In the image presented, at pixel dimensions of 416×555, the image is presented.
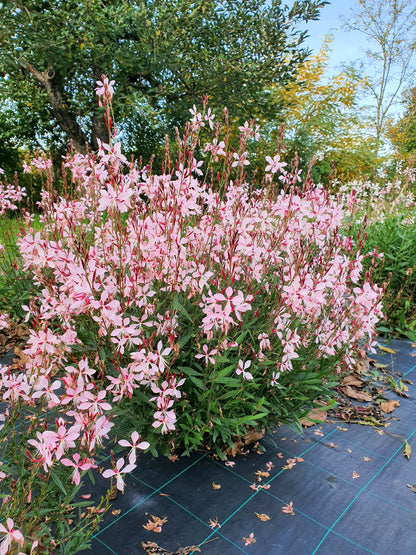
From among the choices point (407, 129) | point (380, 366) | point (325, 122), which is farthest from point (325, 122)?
point (380, 366)

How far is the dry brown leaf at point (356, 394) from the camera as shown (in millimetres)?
3276

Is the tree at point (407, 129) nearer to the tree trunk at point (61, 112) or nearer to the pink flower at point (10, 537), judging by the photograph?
the tree trunk at point (61, 112)

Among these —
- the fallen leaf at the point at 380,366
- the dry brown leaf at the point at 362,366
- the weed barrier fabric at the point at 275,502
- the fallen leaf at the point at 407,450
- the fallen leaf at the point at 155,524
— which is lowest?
the fallen leaf at the point at 380,366

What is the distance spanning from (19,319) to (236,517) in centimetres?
294

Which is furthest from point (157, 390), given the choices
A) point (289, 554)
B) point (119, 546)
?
point (289, 554)

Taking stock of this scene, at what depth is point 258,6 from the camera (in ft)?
30.3

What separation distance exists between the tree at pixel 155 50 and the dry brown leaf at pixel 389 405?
21.4 ft

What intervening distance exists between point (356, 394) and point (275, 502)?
5.07 ft

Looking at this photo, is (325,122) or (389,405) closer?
(389,405)

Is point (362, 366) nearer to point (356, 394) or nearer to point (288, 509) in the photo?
A: point (356, 394)

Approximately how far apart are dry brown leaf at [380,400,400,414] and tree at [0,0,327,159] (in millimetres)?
6529

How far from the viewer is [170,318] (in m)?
1.89

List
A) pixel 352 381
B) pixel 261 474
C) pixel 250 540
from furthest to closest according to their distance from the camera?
pixel 352 381
pixel 261 474
pixel 250 540

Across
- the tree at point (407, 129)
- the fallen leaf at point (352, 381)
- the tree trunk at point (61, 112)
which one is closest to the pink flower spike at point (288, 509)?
the fallen leaf at point (352, 381)
